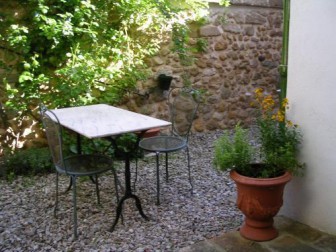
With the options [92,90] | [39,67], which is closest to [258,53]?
[92,90]

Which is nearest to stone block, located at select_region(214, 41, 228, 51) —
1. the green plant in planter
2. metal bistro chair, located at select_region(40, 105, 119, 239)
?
the green plant in planter

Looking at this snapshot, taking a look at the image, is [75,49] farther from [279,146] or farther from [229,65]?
[229,65]

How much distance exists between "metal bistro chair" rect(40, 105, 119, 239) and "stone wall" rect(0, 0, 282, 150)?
194 cm

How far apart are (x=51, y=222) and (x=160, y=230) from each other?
83cm

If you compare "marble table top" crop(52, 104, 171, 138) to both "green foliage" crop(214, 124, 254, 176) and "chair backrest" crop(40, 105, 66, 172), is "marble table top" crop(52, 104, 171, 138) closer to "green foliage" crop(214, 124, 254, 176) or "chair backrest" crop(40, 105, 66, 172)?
"chair backrest" crop(40, 105, 66, 172)

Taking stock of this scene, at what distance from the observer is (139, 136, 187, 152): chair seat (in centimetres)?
301

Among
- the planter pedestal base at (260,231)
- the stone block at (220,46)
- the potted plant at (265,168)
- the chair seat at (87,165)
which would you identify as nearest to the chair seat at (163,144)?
the chair seat at (87,165)

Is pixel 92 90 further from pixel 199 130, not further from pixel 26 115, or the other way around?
pixel 199 130

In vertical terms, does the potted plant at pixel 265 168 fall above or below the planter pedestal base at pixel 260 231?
above

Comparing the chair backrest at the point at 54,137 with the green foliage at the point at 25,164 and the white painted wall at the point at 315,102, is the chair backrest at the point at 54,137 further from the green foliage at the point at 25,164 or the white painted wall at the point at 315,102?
the white painted wall at the point at 315,102

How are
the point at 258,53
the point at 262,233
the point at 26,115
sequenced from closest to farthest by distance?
the point at 262,233 < the point at 26,115 < the point at 258,53

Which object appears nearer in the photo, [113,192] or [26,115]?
[113,192]

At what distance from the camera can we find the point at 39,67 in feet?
12.6

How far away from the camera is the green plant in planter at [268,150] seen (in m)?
2.29
